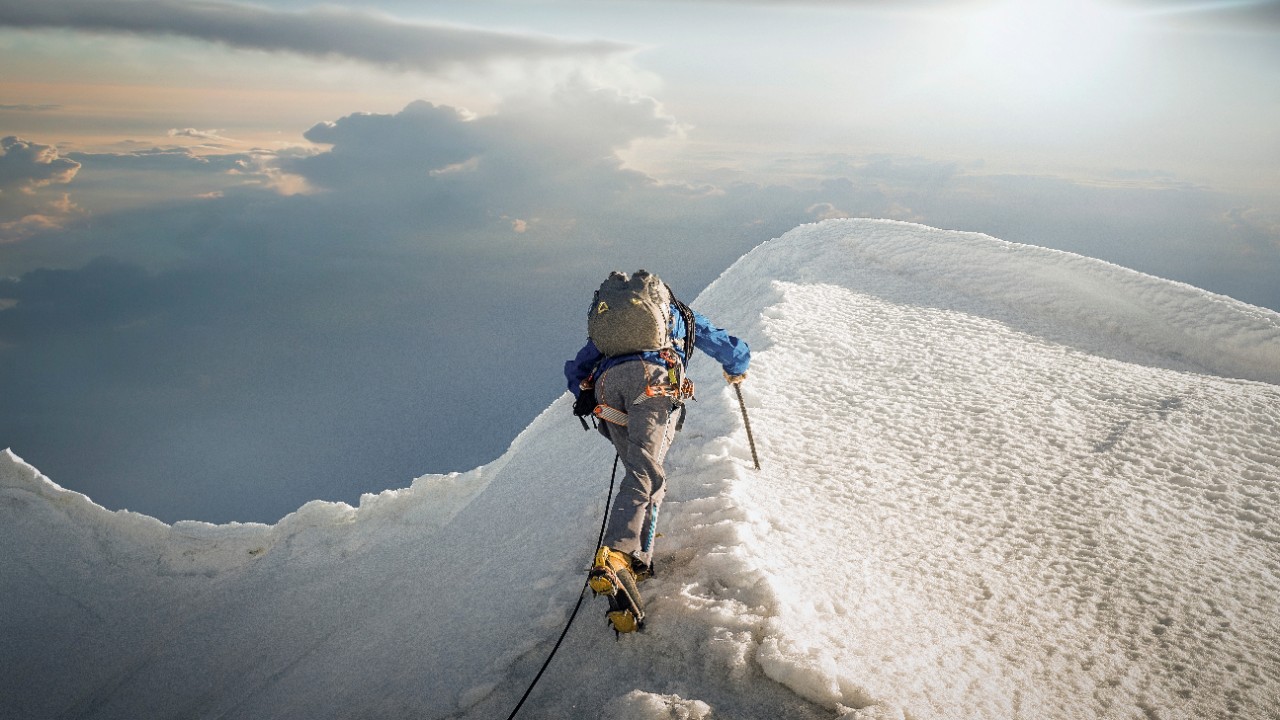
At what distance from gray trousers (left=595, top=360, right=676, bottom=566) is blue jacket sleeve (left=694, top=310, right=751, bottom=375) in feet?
2.81

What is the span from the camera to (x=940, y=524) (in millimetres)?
6340

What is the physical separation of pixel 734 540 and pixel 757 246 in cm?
1172

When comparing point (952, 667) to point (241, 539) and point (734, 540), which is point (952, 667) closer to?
point (734, 540)

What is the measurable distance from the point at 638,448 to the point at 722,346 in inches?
57.1

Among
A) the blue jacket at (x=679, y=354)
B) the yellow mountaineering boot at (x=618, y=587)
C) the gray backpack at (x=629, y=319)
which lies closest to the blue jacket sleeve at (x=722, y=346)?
the blue jacket at (x=679, y=354)

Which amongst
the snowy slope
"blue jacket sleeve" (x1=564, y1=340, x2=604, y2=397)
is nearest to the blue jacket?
"blue jacket sleeve" (x1=564, y1=340, x2=604, y2=397)

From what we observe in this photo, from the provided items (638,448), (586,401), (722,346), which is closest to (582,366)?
(586,401)

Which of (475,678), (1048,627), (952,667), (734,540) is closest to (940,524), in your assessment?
(1048,627)

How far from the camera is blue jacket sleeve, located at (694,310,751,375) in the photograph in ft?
19.5

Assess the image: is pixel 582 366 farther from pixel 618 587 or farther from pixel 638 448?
pixel 618 587

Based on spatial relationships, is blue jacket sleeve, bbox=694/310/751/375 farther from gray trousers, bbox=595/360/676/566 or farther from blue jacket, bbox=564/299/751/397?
gray trousers, bbox=595/360/676/566

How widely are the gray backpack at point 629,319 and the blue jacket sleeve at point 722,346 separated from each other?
0.55 metres

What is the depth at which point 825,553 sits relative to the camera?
5645mm

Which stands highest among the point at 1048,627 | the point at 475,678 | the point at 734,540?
the point at 734,540
